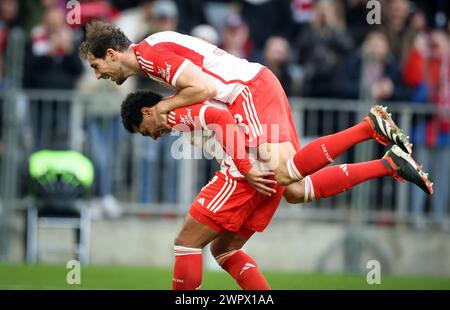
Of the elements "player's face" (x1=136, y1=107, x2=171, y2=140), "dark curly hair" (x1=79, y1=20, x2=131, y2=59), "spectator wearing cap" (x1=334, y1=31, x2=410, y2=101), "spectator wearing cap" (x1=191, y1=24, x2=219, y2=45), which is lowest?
"player's face" (x1=136, y1=107, x2=171, y2=140)

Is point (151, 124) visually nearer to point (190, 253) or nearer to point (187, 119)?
point (187, 119)

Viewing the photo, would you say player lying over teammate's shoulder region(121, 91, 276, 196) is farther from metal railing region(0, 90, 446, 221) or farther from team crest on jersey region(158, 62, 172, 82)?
metal railing region(0, 90, 446, 221)

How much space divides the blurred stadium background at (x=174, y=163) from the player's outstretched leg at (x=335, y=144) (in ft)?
17.5

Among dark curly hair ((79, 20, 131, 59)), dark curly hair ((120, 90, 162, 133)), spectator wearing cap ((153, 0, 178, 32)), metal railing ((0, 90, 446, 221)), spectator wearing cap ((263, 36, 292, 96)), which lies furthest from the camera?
spectator wearing cap ((263, 36, 292, 96))

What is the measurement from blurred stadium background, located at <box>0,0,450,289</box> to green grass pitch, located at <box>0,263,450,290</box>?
1.10 metres

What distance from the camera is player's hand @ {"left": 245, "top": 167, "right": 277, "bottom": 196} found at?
7.64 m

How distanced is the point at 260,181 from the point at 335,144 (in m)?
0.70

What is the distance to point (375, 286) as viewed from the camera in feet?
34.4

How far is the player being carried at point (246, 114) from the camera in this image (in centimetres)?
777

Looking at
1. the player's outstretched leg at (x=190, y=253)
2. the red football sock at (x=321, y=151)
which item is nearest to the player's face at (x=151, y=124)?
the player's outstretched leg at (x=190, y=253)

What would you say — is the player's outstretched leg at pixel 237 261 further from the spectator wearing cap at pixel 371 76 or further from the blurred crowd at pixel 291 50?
the spectator wearing cap at pixel 371 76

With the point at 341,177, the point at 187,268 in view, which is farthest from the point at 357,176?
the point at 187,268

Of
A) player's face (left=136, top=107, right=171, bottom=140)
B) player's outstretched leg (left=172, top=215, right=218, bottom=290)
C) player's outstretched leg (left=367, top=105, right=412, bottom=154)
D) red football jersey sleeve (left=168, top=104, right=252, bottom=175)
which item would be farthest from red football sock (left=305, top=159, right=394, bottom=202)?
player's face (left=136, top=107, right=171, bottom=140)

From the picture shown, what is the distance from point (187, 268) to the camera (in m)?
7.88
